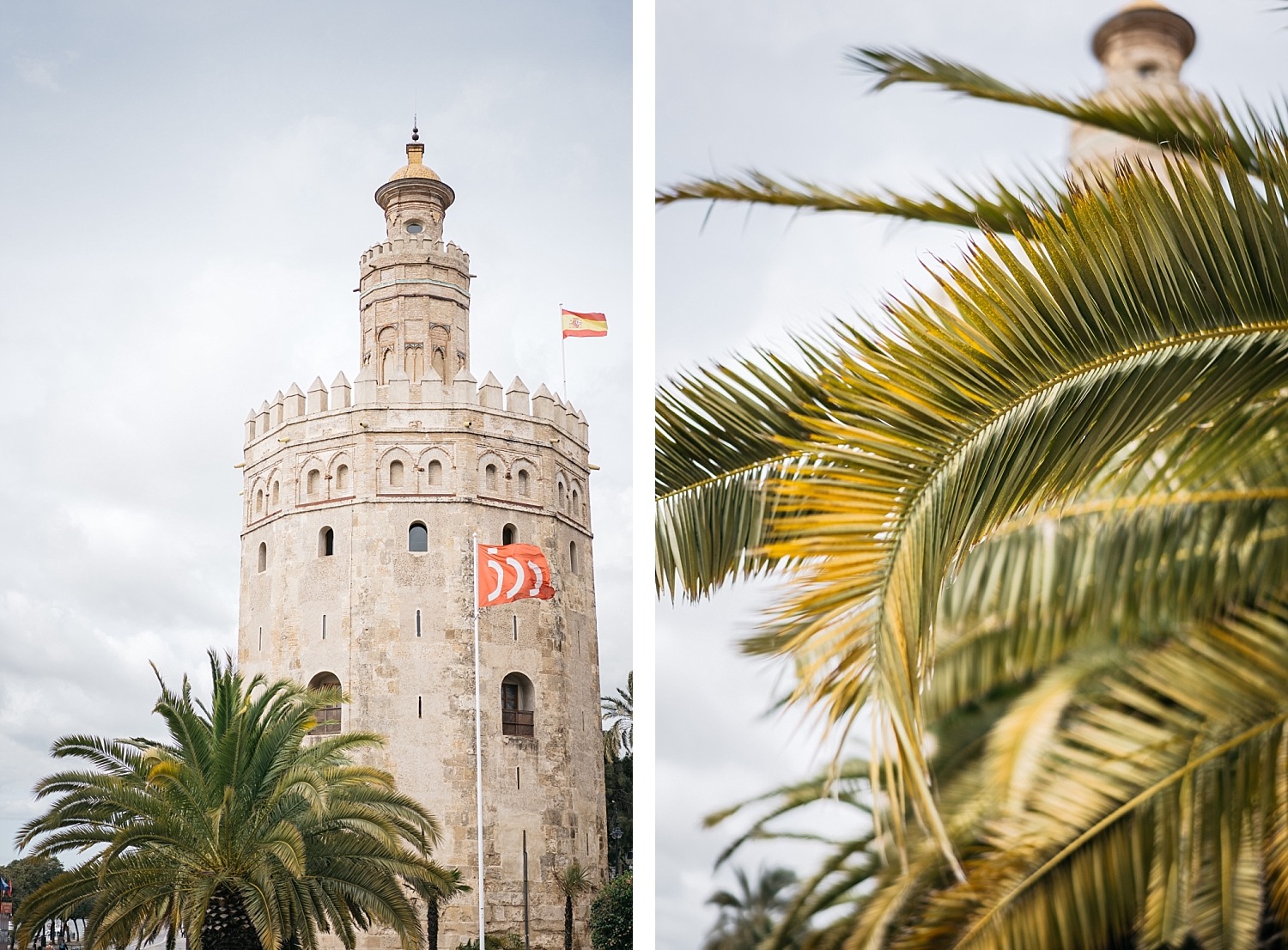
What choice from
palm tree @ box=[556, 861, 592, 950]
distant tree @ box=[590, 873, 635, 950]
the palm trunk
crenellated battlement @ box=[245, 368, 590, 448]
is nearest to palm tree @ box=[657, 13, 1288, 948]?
the palm trunk

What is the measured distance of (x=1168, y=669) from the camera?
7.30ft

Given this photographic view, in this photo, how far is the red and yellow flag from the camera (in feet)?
31.3

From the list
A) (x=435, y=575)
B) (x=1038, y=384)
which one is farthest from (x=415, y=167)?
(x=1038, y=384)

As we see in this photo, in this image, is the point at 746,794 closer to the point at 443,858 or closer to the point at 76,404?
the point at 76,404

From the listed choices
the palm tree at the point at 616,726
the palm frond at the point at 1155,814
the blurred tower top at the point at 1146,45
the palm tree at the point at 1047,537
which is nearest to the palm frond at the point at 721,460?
the palm tree at the point at 1047,537

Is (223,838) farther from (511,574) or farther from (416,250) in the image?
(416,250)

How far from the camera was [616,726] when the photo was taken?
12.1 metres

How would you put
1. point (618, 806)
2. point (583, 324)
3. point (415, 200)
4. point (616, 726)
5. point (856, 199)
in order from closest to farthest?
point (856, 199)
point (583, 324)
point (415, 200)
point (618, 806)
point (616, 726)

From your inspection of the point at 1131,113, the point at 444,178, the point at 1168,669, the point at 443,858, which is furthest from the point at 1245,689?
the point at 443,858

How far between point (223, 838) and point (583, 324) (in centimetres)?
325

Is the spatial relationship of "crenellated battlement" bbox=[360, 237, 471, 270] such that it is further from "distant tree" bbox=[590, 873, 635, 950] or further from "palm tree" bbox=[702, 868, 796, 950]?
"palm tree" bbox=[702, 868, 796, 950]

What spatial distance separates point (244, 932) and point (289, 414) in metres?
4.11

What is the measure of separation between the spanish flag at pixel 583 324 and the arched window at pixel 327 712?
13.0 feet

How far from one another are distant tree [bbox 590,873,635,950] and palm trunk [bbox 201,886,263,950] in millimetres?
2541
